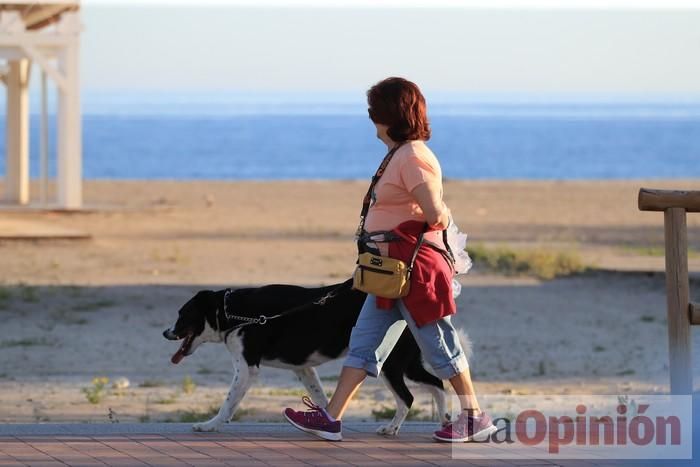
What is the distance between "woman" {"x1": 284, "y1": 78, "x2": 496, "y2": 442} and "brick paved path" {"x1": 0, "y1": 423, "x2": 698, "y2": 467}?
0.21 meters

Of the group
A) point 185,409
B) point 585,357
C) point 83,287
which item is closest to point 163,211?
point 83,287

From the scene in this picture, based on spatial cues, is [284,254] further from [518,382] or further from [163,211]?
[518,382]

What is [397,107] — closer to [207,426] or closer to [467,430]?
[467,430]

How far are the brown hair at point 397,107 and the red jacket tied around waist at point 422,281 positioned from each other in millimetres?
473

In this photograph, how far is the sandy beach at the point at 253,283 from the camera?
1069 centimetres

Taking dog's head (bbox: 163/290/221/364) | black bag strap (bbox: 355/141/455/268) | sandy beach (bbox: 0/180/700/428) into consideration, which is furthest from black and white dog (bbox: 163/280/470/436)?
sandy beach (bbox: 0/180/700/428)

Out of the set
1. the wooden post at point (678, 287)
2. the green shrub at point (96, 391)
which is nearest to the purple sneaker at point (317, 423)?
the wooden post at point (678, 287)

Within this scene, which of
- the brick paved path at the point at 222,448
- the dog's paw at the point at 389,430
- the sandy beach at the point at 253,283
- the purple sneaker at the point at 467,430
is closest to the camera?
the brick paved path at the point at 222,448

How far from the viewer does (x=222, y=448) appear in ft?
22.1

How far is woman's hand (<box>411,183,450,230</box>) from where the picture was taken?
6.49 meters

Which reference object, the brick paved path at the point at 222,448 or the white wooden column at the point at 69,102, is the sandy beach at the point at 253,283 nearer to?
the white wooden column at the point at 69,102

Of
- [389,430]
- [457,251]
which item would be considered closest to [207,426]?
[389,430]

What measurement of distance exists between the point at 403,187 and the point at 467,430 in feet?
4.42

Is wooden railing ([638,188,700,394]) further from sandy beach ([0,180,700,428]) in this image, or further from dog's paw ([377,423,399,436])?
dog's paw ([377,423,399,436])
